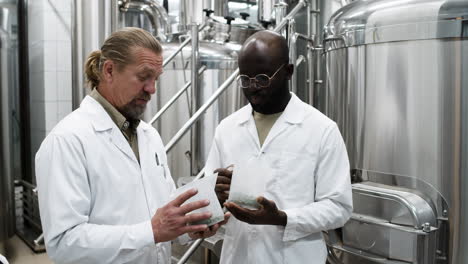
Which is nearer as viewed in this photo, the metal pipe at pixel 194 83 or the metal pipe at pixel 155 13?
the metal pipe at pixel 194 83

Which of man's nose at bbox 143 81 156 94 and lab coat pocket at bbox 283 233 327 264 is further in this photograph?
lab coat pocket at bbox 283 233 327 264

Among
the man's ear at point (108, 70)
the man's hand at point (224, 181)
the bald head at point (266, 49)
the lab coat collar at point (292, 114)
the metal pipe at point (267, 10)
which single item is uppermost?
the metal pipe at point (267, 10)

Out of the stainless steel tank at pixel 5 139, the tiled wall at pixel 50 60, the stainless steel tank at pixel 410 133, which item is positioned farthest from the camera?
the tiled wall at pixel 50 60

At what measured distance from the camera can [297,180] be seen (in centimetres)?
159

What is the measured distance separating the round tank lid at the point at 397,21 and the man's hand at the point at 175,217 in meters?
1.40

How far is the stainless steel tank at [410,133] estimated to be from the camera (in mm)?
1949

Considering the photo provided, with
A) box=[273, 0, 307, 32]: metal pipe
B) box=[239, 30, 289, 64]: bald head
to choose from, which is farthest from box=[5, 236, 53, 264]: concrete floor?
box=[239, 30, 289, 64]: bald head

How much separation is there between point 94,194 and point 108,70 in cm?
37

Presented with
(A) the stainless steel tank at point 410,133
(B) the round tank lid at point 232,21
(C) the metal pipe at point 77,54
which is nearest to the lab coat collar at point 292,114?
(A) the stainless steel tank at point 410,133

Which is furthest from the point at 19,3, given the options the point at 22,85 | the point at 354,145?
the point at 354,145

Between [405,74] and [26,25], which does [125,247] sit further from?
[26,25]

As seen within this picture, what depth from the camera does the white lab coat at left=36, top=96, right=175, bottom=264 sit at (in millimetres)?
1198

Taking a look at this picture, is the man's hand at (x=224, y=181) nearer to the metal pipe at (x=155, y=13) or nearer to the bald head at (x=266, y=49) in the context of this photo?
the bald head at (x=266, y=49)

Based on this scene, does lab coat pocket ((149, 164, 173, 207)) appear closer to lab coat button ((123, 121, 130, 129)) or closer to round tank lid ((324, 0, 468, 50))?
lab coat button ((123, 121, 130, 129))
